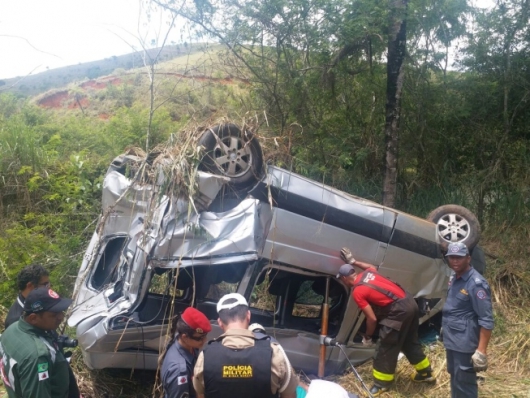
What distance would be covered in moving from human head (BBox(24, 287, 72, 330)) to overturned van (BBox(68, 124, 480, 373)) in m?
1.07

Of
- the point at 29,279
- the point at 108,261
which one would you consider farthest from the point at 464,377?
the point at 108,261

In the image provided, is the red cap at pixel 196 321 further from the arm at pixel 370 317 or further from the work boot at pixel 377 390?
the work boot at pixel 377 390

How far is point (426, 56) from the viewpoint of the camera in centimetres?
938

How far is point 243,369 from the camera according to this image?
8.13ft

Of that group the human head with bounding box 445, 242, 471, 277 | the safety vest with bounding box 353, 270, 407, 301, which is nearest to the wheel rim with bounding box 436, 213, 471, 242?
the safety vest with bounding box 353, 270, 407, 301

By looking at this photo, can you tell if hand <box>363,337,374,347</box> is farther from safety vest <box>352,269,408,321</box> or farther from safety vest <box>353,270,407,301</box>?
safety vest <box>353,270,407,301</box>

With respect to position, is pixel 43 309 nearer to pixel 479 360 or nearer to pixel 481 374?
pixel 479 360

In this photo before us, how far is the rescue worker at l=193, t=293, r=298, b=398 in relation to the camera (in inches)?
97.7

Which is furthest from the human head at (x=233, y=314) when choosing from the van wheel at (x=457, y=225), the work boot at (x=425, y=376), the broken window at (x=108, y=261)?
the van wheel at (x=457, y=225)

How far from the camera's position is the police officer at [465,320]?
3969mm

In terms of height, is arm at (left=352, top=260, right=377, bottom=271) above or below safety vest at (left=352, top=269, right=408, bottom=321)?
above

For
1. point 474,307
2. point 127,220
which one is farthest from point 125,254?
point 474,307

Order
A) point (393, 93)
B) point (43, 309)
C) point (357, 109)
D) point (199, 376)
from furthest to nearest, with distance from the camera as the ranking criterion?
point (357, 109) < point (393, 93) < point (43, 309) < point (199, 376)

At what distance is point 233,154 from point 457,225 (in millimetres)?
3111
